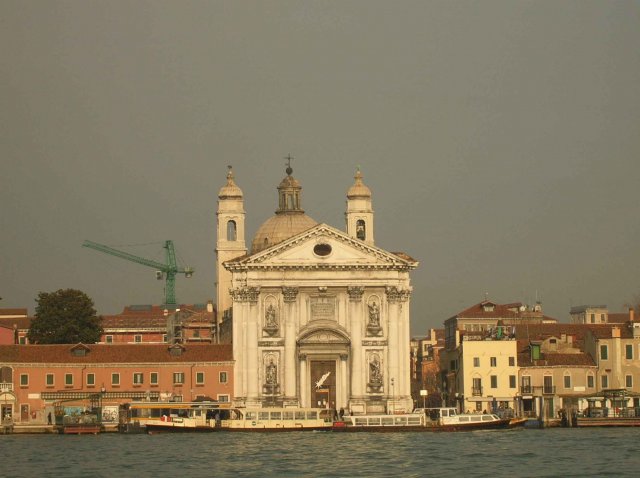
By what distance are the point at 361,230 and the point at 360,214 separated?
816mm

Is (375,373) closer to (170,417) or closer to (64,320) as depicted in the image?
(170,417)

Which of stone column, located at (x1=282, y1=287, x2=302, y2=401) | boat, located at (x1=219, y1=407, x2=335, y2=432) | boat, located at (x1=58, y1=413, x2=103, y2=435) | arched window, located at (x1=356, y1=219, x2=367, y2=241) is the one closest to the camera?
boat, located at (x1=58, y1=413, x2=103, y2=435)

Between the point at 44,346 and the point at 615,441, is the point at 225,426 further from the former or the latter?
the point at 615,441

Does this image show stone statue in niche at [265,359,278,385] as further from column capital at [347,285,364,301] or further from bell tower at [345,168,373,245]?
bell tower at [345,168,373,245]

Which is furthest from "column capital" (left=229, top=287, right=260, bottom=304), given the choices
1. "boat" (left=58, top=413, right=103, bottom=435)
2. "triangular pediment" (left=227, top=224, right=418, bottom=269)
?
"boat" (left=58, top=413, right=103, bottom=435)

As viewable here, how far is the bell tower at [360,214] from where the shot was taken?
100 m

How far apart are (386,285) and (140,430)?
14985 mm

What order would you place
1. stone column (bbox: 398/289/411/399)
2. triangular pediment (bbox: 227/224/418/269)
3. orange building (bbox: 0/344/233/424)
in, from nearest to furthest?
1. orange building (bbox: 0/344/233/424)
2. triangular pediment (bbox: 227/224/418/269)
3. stone column (bbox: 398/289/411/399)

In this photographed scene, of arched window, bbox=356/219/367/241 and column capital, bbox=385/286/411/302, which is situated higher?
arched window, bbox=356/219/367/241

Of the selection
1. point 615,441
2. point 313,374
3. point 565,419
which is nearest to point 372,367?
point 313,374

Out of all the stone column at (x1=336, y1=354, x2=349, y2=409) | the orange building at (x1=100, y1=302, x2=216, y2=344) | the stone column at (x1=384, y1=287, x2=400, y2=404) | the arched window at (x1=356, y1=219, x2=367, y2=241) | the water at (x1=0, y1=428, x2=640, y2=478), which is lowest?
the water at (x1=0, y1=428, x2=640, y2=478)

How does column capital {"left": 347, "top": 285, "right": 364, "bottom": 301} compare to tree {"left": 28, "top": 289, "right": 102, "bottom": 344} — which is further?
tree {"left": 28, "top": 289, "right": 102, "bottom": 344}

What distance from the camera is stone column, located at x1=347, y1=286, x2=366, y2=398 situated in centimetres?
9094

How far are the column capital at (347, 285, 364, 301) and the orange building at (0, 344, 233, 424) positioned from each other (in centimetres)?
622
